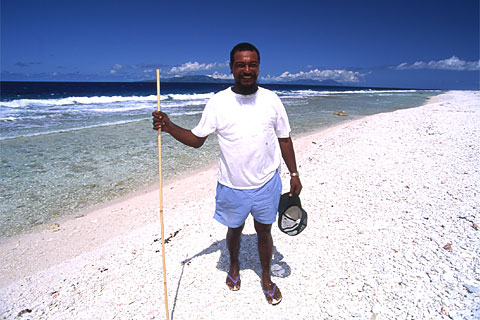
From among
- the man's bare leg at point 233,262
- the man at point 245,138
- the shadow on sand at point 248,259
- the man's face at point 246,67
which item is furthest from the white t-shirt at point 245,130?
the shadow on sand at point 248,259

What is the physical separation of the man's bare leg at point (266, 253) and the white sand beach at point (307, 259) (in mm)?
101

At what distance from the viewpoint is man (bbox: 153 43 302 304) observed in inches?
82.8

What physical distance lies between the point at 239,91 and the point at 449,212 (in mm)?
2695

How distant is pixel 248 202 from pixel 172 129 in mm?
846

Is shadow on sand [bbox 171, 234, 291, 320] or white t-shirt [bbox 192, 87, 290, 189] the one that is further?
shadow on sand [bbox 171, 234, 291, 320]

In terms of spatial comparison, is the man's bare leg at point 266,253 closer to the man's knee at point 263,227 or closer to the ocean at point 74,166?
the man's knee at point 263,227

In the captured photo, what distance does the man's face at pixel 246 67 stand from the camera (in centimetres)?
207

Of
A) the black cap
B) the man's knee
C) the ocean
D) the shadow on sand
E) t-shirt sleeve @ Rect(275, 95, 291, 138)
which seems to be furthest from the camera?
the ocean

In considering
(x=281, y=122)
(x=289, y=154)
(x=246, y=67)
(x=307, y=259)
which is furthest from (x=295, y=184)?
(x=246, y=67)

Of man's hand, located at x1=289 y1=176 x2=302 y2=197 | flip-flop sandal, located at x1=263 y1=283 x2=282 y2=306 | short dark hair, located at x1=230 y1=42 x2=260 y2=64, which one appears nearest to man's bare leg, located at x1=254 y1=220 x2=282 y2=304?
flip-flop sandal, located at x1=263 y1=283 x2=282 y2=306

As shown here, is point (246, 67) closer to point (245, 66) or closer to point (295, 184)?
point (245, 66)

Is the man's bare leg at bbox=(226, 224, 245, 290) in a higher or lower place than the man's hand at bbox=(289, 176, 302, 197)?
lower

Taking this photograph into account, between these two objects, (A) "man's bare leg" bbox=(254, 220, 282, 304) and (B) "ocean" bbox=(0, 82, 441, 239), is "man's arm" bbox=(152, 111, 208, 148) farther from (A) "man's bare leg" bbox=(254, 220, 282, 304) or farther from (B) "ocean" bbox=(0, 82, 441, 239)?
(B) "ocean" bbox=(0, 82, 441, 239)

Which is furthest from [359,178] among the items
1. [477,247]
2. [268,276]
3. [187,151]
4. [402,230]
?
[187,151]
